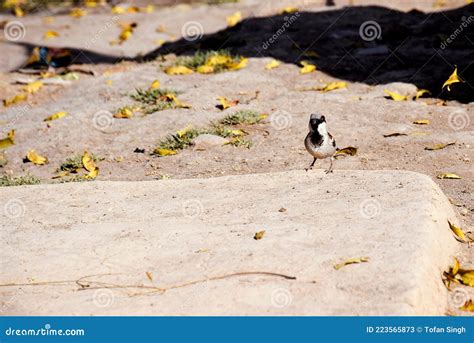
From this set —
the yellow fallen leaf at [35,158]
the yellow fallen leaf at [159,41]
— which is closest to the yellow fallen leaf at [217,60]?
the yellow fallen leaf at [159,41]

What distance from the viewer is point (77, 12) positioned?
12695 millimetres

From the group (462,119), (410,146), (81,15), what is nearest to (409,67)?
(462,119)

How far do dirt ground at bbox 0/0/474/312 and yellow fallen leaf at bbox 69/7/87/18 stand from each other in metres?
0.84

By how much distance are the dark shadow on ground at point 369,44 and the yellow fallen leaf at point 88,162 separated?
305cm

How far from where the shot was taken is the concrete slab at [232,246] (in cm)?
385

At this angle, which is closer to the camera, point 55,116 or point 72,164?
point 72,164

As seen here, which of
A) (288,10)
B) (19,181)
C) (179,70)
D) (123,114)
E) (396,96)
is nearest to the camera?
(19,181)

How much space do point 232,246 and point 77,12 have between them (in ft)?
30.3

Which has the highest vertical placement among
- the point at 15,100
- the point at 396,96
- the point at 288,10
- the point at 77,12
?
the point at 288,10

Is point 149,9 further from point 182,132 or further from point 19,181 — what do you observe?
point 19,181

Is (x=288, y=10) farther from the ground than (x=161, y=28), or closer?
farther from the ground

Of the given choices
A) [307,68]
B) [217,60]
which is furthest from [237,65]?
[307,68]

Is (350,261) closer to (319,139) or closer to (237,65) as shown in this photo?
(319,139)

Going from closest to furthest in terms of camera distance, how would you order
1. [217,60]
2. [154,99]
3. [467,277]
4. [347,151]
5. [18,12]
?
[467,277]
[347,151]
[154,99]
[217,60]
[18,12]
